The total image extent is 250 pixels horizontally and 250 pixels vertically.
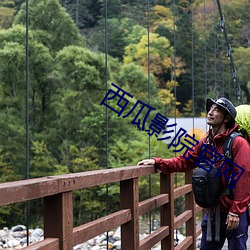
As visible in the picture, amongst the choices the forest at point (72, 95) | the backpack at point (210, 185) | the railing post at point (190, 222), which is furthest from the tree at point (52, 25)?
the backpack at point (210, 185)

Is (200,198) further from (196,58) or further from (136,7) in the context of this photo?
(196,58)

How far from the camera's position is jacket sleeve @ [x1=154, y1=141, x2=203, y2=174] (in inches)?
86.9

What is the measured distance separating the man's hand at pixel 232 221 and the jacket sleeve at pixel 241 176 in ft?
0.06

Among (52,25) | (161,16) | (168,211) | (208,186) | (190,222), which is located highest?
(161,16)

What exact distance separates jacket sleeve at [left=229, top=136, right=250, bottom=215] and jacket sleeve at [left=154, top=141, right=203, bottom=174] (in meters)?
0.22

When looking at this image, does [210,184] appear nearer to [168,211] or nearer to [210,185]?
[210,185]

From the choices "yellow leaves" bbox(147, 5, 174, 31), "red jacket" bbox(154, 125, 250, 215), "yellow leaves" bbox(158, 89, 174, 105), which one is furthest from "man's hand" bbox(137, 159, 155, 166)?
"yellow leaves" bbox(147, 5, 174, 31)

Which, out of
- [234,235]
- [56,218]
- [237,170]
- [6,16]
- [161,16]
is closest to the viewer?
[56,218]

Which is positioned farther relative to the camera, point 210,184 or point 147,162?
point 147,162

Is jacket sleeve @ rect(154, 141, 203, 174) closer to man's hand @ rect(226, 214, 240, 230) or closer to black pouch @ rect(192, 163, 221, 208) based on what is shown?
black pouch @ rect(192, 163, 221, 208)

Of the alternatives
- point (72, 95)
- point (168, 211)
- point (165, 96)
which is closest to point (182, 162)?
point (168, 211)

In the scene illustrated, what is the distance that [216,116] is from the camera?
2.05 metres

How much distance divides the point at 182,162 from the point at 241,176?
361 mm

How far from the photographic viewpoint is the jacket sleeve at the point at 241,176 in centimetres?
195
